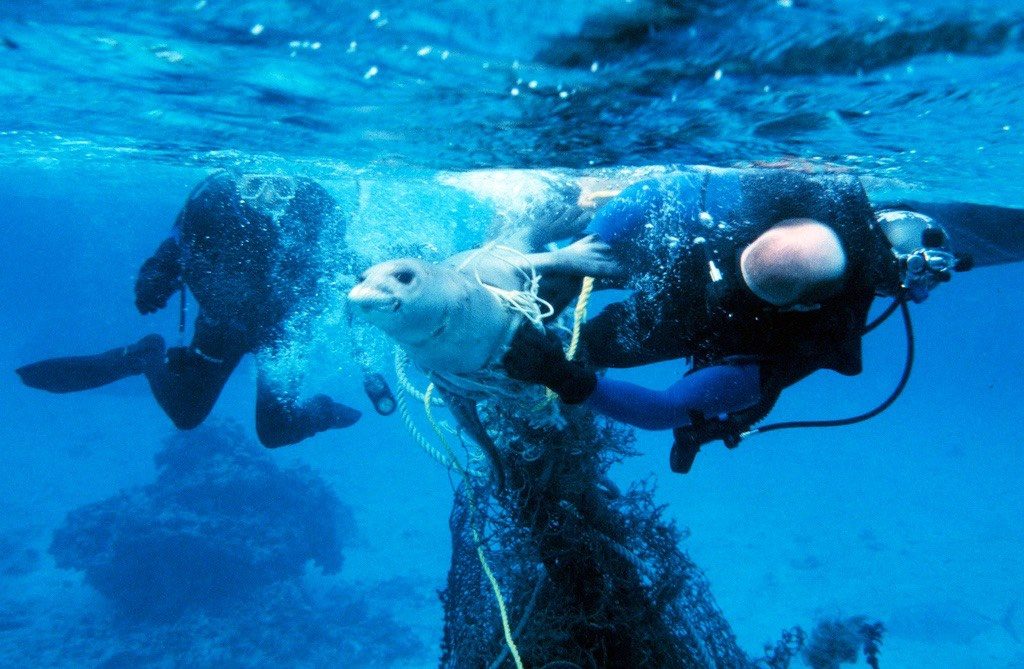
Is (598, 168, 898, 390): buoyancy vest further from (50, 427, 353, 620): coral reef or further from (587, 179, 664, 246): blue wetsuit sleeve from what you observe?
(50, 427, 353, 620): coral reef

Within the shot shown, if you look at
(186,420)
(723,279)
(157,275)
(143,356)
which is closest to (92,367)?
(143,356)

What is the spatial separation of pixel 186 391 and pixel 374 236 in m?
6.49

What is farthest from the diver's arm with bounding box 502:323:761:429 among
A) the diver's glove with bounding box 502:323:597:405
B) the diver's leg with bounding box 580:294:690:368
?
the diver's leg with bounding box 580:294:690:368

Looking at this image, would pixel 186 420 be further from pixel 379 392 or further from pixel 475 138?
pixel 475 138

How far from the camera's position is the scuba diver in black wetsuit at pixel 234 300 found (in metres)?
7.91

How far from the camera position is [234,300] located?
8.10 metres

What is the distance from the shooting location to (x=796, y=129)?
24.7ft

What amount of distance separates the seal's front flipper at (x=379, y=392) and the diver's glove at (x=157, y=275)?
3.05m

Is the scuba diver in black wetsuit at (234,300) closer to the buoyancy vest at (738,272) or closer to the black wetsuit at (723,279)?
the black wetsuit at (723,279)

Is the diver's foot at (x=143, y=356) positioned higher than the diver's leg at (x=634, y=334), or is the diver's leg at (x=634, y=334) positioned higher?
the diver's leg at (x=634, y=334)

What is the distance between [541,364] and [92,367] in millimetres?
9173

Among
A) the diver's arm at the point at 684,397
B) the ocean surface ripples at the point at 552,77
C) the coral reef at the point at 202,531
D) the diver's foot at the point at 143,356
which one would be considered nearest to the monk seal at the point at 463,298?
the diver's arm at the point at 684,397

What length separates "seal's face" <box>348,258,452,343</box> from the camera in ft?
7.32

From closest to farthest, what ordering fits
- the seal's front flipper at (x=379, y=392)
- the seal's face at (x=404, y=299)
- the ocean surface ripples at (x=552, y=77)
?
the seal's face at (x=404, y=299) < the ocean surface ripples at (x=552, y=77) < the seal's front flipper at (x=379, y=392)
